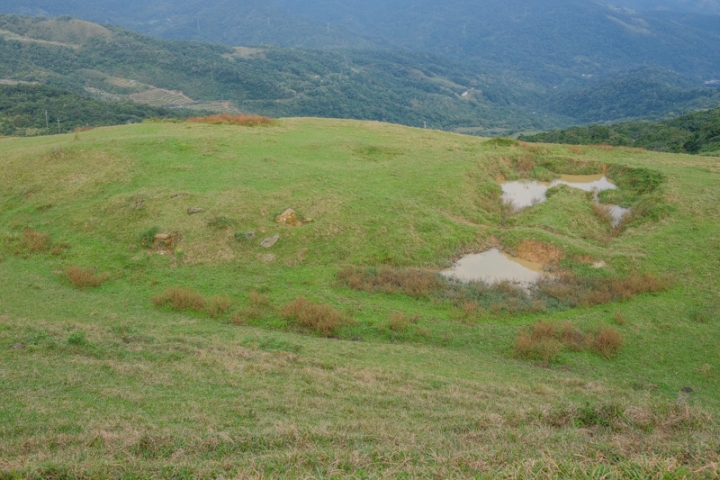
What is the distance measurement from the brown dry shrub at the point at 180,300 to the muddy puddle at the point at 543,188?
636 inches

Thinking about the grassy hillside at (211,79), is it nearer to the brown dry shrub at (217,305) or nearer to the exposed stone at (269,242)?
the exposed stone at (269,242)

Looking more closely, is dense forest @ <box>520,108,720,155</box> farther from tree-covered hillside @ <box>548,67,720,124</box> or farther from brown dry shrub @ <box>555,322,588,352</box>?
tree-covered hillside @ <box>548,67,720,124</box>

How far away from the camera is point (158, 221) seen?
17812mm

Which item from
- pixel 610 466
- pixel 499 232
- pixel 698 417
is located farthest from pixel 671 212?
pixel 610 466

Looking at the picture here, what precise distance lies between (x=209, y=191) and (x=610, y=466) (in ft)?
60.6

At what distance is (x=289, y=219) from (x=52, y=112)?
71.1 metres

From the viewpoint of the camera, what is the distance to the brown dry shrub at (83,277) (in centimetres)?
1472

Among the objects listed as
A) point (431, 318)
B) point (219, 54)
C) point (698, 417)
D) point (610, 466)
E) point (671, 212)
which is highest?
point (219, 54)

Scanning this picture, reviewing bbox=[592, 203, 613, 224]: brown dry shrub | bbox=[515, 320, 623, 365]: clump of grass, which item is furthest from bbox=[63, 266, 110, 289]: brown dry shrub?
bbox=[592, 203, 613, 224]: brown dry shrub

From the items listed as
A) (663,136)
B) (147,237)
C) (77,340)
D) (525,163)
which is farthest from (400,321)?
(663,136)

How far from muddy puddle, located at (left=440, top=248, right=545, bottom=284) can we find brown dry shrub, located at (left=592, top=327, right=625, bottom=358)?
4.16 meters

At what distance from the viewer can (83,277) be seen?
14828 mm

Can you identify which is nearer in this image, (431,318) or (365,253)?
(431,318)

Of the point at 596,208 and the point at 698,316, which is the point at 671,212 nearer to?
the point at 596,208
